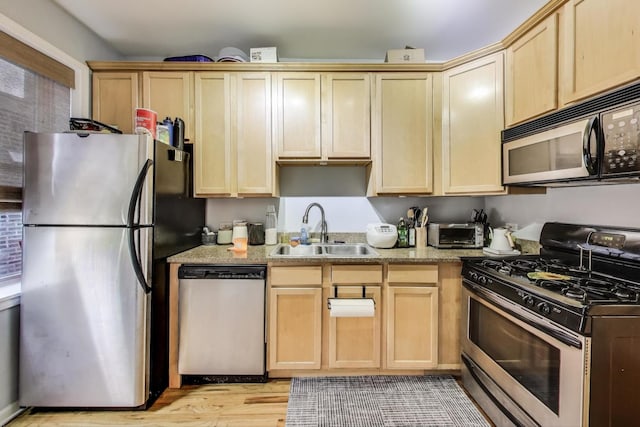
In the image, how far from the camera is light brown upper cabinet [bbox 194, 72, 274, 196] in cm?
230

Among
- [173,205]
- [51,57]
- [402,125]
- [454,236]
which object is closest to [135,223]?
[173,205]

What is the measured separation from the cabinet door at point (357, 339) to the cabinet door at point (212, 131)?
52.5 inches

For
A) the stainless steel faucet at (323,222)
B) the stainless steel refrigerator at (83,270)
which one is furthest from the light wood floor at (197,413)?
the stainless steel faucet at (323,222)

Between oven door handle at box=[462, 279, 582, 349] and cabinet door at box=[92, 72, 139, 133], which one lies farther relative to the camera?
cabinet door at box=[92, 72, 139, 133]

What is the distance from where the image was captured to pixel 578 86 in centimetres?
147

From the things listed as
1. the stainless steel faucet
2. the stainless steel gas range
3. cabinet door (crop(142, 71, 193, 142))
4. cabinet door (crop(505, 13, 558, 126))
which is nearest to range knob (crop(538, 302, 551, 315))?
the stainless steel gas range

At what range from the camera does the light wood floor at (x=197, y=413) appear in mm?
1686

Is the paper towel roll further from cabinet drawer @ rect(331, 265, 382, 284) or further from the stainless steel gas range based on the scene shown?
the stainless steel gas range

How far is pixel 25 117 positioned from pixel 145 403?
195 centimetres

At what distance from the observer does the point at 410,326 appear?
2.03 metres

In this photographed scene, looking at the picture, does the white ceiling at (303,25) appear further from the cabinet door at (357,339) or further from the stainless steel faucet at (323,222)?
the cabinet door at (357,339)

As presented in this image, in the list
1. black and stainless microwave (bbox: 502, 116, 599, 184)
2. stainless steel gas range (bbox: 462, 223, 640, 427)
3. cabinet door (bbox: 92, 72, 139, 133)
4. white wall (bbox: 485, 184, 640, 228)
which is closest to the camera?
stainless steel gas range (bbox: 462, 223, 640, 427)

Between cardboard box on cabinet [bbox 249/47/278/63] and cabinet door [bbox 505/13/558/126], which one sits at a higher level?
cardboard box on cabinet [bbox 249/47/278/63]

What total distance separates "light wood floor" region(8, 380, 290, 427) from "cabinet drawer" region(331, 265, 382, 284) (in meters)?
0.84
